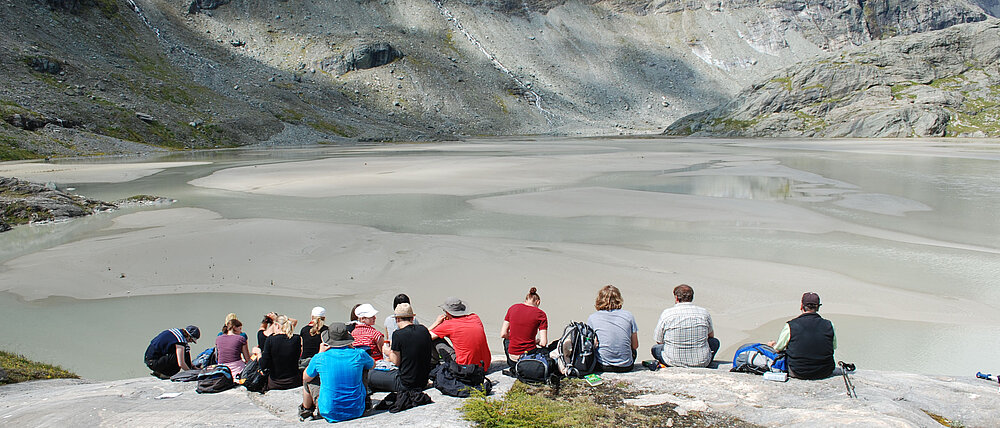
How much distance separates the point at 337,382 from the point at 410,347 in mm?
833

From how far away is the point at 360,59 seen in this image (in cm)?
11038

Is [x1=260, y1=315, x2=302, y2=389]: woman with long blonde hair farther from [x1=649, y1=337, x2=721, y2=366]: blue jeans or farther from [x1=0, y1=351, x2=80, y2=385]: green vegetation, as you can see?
[x1=649, y1=337, x2=721, y2=366]: blue jeans

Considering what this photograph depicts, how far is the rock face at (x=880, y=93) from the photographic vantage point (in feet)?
251

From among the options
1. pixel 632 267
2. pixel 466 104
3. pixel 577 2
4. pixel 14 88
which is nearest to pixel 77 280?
pixel 632 267

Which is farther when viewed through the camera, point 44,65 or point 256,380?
point 44,65

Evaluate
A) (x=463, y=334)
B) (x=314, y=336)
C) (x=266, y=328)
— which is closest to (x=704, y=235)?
(x=463, y=334)

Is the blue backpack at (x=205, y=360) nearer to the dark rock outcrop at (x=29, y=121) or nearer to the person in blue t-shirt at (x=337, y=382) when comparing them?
the person in blue t-shirt at (x=337, y=382)

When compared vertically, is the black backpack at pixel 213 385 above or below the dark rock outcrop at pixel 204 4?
below

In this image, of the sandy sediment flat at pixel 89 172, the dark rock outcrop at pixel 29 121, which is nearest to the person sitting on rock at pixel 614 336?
the sandy sediment flat at pixel 89 172

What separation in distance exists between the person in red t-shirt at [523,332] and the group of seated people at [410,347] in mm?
12

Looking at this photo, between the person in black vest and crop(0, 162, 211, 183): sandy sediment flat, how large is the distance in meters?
34.5

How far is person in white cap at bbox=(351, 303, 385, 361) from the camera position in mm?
7265

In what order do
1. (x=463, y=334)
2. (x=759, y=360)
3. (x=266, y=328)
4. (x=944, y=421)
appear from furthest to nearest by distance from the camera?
(x=266, y=328), (x=759, y=360), (x=463, y=334), (x=944, y=421)

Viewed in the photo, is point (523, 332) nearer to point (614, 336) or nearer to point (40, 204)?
point (614, 336)
